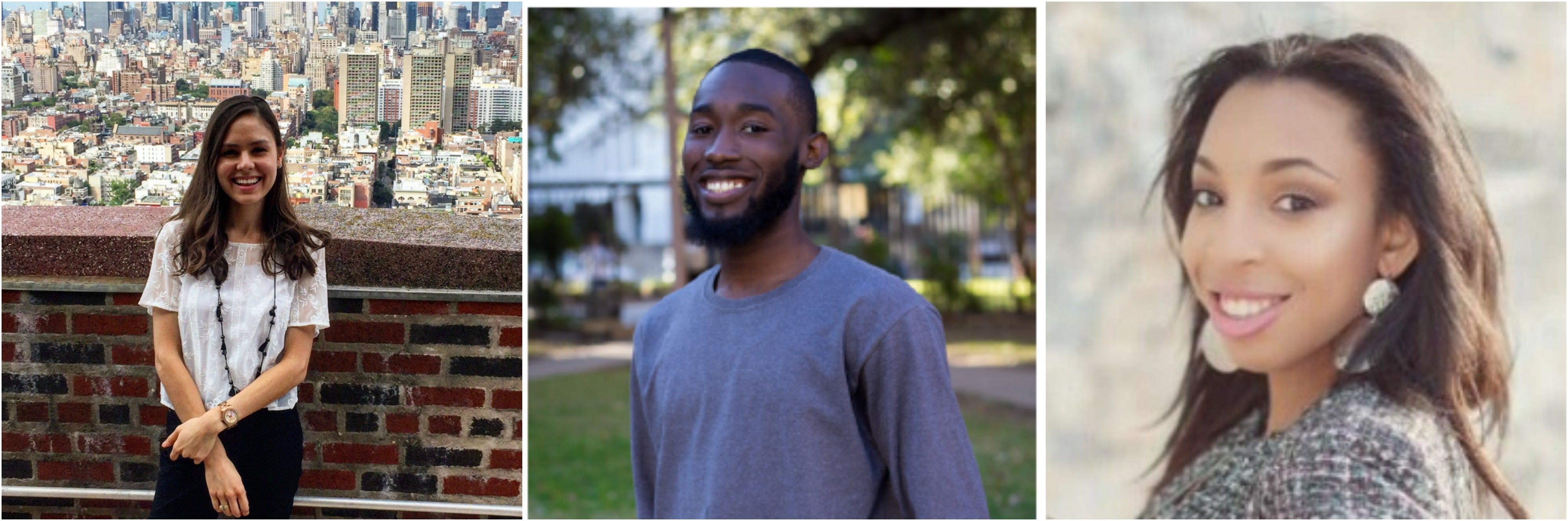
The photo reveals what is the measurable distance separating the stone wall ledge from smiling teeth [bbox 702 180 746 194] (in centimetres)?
116

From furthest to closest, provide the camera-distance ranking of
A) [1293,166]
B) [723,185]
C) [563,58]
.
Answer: [563,58]
[1293,166]
[723,185]

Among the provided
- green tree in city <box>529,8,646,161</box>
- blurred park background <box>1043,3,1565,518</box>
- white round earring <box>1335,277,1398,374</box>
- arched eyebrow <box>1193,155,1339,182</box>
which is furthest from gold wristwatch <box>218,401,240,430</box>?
green tree in city <box>529,8,646,161</box>

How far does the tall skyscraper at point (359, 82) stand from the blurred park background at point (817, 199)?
3.03 metres

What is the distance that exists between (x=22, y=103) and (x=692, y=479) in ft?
7.25

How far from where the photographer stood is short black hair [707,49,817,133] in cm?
223

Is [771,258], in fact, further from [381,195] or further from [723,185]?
[381,195]

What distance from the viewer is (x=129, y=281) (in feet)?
10.7

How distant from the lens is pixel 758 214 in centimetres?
220

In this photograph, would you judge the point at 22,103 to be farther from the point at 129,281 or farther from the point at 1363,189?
the point at 1363,189

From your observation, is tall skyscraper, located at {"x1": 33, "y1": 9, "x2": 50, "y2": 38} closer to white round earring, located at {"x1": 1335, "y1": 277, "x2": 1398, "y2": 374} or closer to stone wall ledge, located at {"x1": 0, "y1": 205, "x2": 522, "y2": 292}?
stone wall ledge, located at {"x1": 0, "y1": 205, "x2": 522, "y2": 292}

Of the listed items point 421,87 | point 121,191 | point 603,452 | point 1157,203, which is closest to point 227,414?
point 121,191

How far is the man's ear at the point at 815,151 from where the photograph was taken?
226 centimetres

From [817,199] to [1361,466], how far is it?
12195 mm

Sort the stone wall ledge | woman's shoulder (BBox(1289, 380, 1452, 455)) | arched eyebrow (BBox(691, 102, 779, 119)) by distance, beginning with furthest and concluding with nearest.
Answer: the stone wall ledge
woman's shoulder (BBox(1289, 380, 1452, 455))
arched eyebrow (BBox(691, 102, 779, 119))
